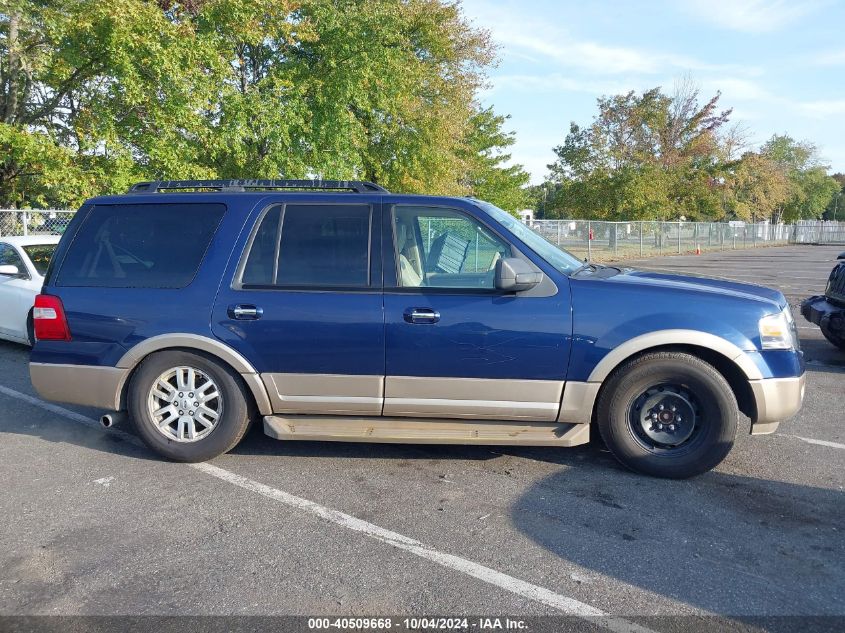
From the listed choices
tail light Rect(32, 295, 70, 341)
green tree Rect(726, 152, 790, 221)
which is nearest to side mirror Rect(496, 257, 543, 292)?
tail light Rect(32, 295, 70, 341)

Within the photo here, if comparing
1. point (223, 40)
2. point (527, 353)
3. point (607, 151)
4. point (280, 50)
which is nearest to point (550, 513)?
point (527, 353)

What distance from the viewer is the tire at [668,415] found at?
4.21 m

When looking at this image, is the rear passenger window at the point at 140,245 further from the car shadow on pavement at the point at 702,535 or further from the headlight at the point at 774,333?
the headlight at the point at 774,333

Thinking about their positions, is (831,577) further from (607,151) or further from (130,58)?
(607,151)

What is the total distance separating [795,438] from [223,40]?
14734 mm

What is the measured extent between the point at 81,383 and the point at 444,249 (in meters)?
2.70

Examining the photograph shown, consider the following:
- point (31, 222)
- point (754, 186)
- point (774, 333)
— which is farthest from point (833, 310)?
point (754, 186)

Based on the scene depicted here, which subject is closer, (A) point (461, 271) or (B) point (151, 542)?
(B) point (151, 542)

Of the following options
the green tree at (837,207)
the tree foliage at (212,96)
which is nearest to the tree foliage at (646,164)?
the tree foliage at (212,96)

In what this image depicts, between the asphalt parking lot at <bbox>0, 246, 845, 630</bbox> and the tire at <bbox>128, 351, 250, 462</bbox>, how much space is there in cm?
17

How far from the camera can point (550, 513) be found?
12.7 feet

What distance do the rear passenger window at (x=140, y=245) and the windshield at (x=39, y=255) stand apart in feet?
14.2

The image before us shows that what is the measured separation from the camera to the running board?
4.31 metres

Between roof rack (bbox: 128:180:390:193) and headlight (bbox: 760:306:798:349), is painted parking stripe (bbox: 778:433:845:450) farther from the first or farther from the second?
roof rack (bbox: 128:180:390:193)
